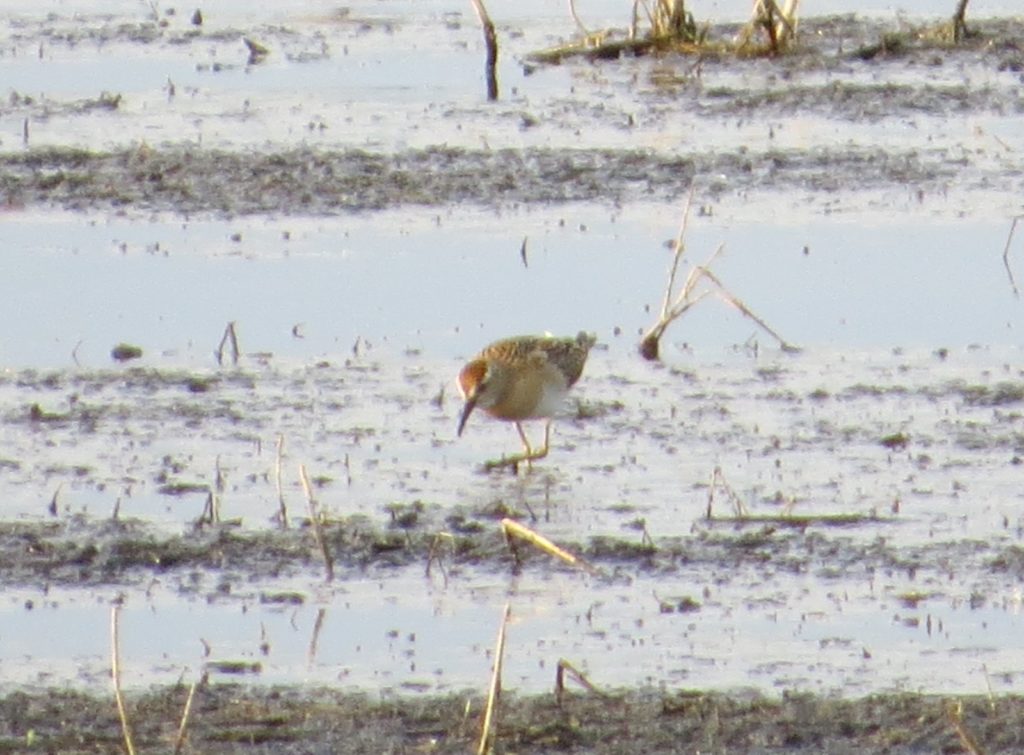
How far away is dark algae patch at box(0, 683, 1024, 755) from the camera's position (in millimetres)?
6227

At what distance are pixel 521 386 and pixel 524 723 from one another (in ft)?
9.92

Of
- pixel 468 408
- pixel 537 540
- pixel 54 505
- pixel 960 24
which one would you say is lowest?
pixel 54 505

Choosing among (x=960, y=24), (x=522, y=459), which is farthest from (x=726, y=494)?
(x=960, y=24)

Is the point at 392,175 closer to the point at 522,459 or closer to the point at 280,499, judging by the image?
the point at 522,459

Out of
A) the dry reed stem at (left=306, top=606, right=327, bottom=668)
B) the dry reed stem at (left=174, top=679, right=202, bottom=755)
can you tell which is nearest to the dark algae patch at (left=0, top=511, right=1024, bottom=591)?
the dry reed stem at (left=306, top=606, right=327, bottom=668)

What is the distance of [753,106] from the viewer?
15227 millimetres

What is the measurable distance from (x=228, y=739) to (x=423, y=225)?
6.61 metres

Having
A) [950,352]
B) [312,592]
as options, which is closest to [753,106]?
[950,352]

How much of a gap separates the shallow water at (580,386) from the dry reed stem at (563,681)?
214 millimetres

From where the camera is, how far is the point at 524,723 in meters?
6.36

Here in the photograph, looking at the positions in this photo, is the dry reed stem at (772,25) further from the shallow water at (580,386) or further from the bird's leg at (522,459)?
the bird's leg at (522,459)

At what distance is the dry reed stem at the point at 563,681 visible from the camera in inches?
251

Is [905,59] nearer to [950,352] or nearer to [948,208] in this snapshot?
[948,208]

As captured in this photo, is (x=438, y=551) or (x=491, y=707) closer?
(x=491, y=707)
